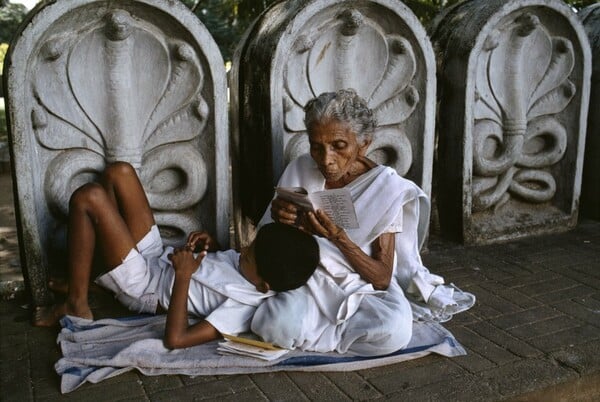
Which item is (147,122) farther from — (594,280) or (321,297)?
(594,280)

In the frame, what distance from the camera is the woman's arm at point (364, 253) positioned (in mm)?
2631

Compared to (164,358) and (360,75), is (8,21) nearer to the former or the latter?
(360,75)

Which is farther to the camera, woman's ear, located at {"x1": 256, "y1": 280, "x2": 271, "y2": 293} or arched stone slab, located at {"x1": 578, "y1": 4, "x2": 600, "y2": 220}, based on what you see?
arched stone slab, located at {"x1": 578, "y1": 4, "x2": 600, "y2": 220}

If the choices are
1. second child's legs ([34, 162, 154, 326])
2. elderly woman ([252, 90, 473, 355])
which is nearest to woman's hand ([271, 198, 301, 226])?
elderly woman ([252, 90, 473, 355])

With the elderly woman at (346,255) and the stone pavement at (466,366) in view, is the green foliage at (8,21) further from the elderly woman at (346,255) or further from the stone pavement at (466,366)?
the elderly woman at (346,255)

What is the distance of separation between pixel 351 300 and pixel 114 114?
179 centimetres

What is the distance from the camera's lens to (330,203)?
2.61m

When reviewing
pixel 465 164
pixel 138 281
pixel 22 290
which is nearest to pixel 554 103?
pixel 465 164

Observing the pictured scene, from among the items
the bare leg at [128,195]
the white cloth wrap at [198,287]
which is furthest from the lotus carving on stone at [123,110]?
the white cloth wrap at [198,287]

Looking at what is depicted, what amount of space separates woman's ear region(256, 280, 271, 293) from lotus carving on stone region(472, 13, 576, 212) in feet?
7.48

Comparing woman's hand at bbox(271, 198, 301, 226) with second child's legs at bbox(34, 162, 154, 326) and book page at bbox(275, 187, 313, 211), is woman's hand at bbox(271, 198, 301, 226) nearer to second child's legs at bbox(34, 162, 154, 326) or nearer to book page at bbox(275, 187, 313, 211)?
book page at bbox(275, 187, 313, 211)

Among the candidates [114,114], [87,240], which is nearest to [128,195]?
[87,240]

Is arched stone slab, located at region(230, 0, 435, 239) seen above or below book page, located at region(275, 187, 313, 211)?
above

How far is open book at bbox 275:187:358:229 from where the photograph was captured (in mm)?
2553
